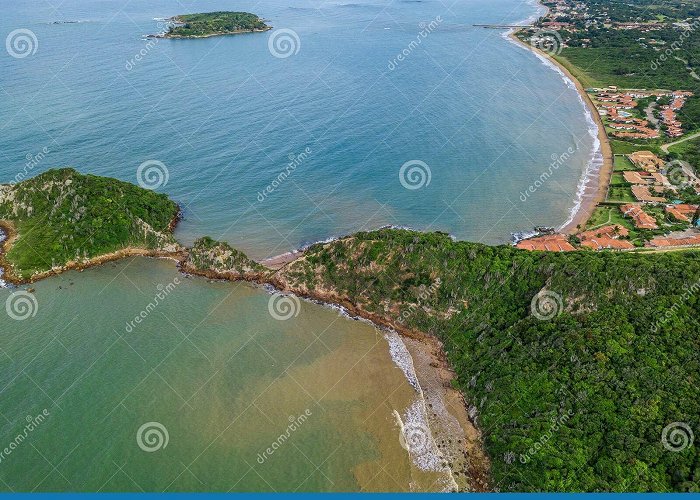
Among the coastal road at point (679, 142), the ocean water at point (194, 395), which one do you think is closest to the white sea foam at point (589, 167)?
the coastal road at point (679, 142)

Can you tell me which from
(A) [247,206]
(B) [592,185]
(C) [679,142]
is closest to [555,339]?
(A) [247,206]

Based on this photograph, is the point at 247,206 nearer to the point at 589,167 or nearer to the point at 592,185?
the point at 592,185

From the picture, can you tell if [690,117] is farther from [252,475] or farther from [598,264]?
[252,475]

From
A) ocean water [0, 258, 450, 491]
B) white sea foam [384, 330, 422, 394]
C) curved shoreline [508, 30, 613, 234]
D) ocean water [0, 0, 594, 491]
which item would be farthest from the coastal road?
ocean water [0, 258, 450, 491]

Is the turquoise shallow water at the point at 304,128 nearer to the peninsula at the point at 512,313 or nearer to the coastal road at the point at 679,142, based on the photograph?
the peninsula at the point at 512,313

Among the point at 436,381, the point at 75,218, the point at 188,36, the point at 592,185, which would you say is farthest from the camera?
the point at 188,36

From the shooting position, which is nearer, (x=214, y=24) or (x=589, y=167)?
(x=589, y=167)

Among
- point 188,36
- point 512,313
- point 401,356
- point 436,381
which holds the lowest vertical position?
point 436,381
